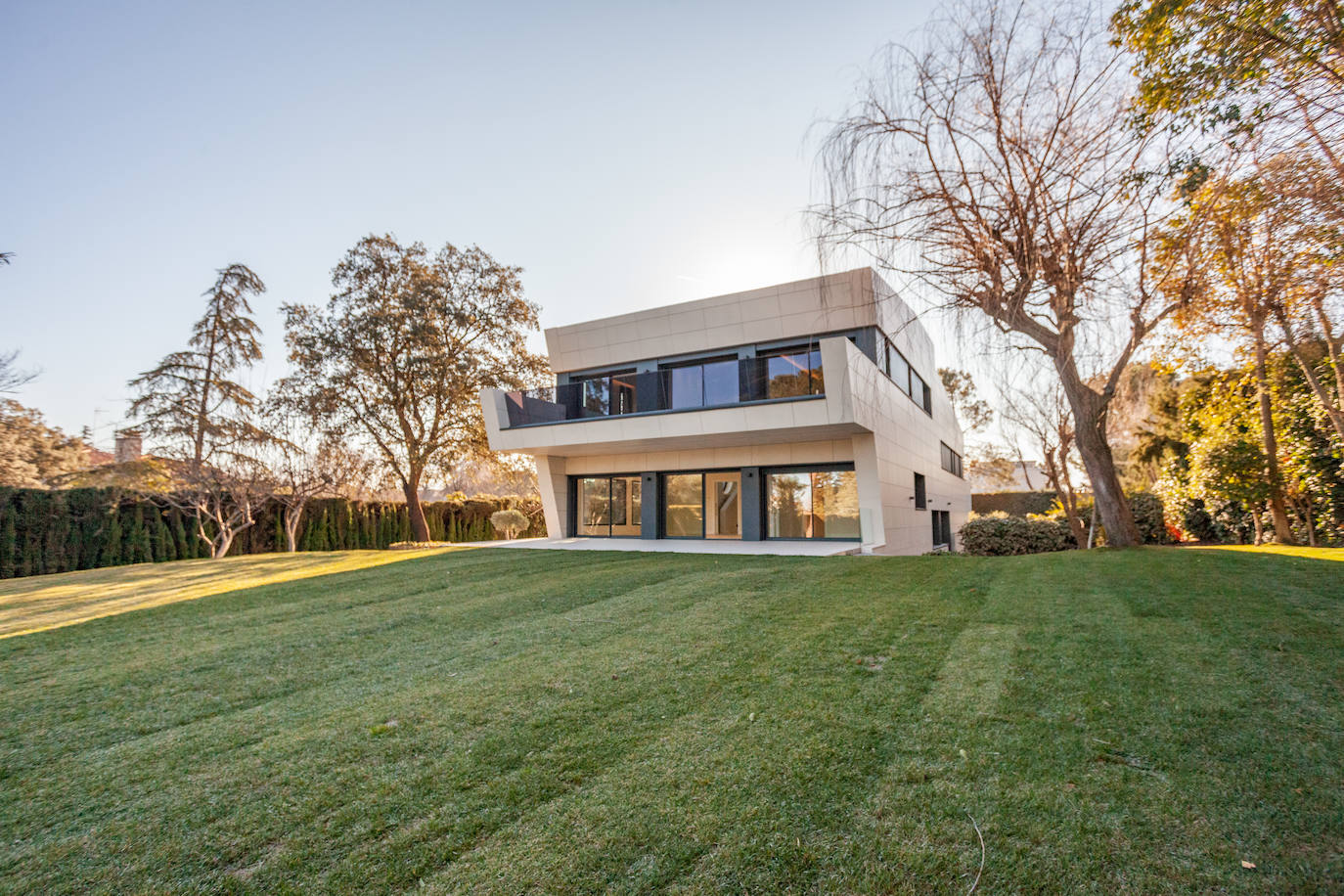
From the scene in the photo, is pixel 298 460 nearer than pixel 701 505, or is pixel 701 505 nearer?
pixel 701 505

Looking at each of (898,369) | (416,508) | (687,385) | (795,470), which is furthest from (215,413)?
(898,369)

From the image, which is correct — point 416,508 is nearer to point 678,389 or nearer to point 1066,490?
point 678,389

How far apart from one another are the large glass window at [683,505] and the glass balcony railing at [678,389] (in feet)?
8.49

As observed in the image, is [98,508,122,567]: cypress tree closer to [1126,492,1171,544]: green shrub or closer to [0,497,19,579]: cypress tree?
[0,497,19,579]: cypress tree

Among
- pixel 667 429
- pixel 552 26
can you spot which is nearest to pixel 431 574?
pixel 667 429

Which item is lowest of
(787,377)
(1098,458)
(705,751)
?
(705,751)

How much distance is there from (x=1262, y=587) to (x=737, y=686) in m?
5.60

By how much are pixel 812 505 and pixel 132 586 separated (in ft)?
44.0

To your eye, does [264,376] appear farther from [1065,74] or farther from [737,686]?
[1065,74]

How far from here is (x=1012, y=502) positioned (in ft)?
100.0

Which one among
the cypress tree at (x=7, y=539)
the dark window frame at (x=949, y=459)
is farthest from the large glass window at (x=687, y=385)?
the cypress tree at (x=7, y=539)

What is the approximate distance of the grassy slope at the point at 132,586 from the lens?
23.0ft

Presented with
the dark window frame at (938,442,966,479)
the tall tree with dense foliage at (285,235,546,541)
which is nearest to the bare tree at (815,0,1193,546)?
the tall tree with dense foliage at (285,235,546,541)

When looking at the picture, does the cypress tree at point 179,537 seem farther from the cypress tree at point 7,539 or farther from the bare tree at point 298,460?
the cypress tree at point 7,539
